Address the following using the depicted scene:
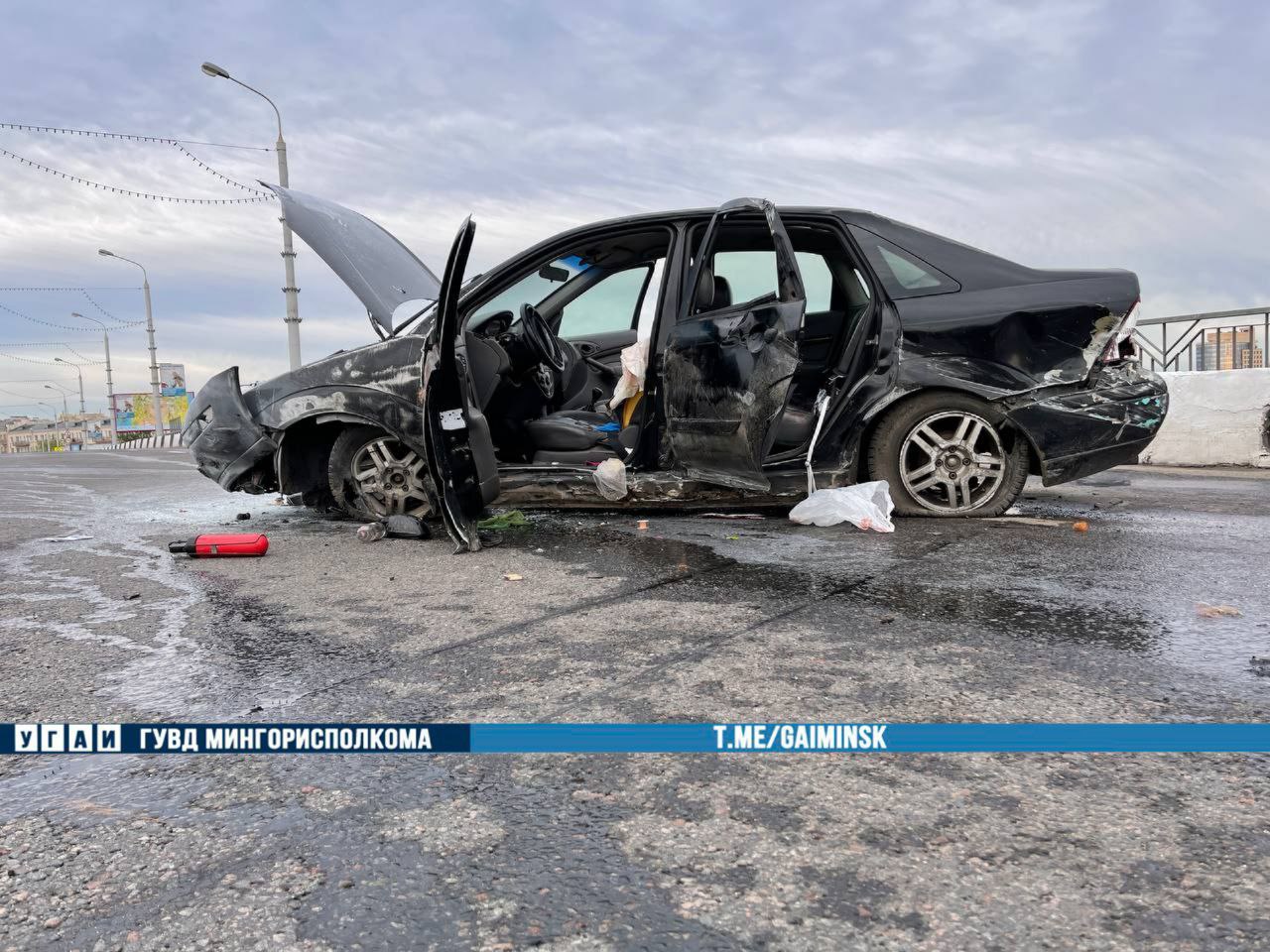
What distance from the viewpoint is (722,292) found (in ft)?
16.4

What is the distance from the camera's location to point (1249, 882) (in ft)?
4.49

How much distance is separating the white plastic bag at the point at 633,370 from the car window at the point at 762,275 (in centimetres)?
58

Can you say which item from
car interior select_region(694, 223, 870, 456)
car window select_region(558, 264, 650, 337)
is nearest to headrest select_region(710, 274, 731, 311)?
car interior select_region(694, 223, 870, 456)

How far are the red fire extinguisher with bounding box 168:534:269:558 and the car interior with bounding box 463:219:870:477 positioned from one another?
1.51 meters

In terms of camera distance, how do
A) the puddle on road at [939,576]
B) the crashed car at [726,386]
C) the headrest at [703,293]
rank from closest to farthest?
1. the puddle on road at [939,576]
2. the crashed car at [726,386]
3. the headrest at [703,293]

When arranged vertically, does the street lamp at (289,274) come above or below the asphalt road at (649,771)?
above

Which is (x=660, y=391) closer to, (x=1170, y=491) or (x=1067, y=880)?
(x=1067, y=880)

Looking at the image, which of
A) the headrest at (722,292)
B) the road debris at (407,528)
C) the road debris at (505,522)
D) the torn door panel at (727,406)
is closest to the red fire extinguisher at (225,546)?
the road debris at (407,528)

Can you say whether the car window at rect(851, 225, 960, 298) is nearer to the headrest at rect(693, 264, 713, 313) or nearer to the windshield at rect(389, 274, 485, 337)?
the headrest at rect(693, 264, 713, 313)

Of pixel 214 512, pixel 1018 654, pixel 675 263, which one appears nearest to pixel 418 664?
pixel 1018 654

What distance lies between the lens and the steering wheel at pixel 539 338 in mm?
5547

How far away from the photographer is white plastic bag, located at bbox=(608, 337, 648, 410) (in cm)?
500
